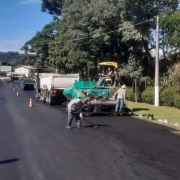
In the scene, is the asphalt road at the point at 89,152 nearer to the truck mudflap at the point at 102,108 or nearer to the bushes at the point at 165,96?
the truck mudflap at the point at 102,108

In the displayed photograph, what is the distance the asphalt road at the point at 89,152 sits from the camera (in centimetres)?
830

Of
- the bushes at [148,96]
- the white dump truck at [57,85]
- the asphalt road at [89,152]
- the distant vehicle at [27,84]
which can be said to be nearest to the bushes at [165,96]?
the bushes at [148,96]

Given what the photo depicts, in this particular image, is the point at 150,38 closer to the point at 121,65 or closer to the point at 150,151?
the point at 121,65

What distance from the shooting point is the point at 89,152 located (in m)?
10.6

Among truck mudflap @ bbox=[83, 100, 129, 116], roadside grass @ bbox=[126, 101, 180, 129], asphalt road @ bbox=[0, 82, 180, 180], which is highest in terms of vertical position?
truck mudflap @ bbox=[83, 100, 129, 116]

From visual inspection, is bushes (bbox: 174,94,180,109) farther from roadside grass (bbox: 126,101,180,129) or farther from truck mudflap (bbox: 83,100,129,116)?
truck mudflap (bbox: 83,100,129,116)

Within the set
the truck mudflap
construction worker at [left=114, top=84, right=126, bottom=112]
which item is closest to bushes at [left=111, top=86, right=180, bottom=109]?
the truck mudflap

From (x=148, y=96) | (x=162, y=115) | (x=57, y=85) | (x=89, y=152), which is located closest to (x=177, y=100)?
(x=162, y=115)

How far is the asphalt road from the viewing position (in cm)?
830

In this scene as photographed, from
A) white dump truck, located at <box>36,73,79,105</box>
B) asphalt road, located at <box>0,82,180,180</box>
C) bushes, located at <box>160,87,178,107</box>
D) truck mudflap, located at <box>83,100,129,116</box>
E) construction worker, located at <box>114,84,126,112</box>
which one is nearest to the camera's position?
asphalt road, located at <box>0,82,180,180</box>

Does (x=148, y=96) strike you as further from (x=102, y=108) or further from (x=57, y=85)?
(x=102, y=108)

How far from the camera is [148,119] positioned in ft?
64.4

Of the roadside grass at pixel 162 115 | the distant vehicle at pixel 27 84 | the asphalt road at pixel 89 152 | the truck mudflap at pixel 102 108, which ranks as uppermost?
the distant vehicle at pixel 27 84

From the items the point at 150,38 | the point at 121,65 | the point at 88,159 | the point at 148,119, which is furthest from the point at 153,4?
the point at 88,159
